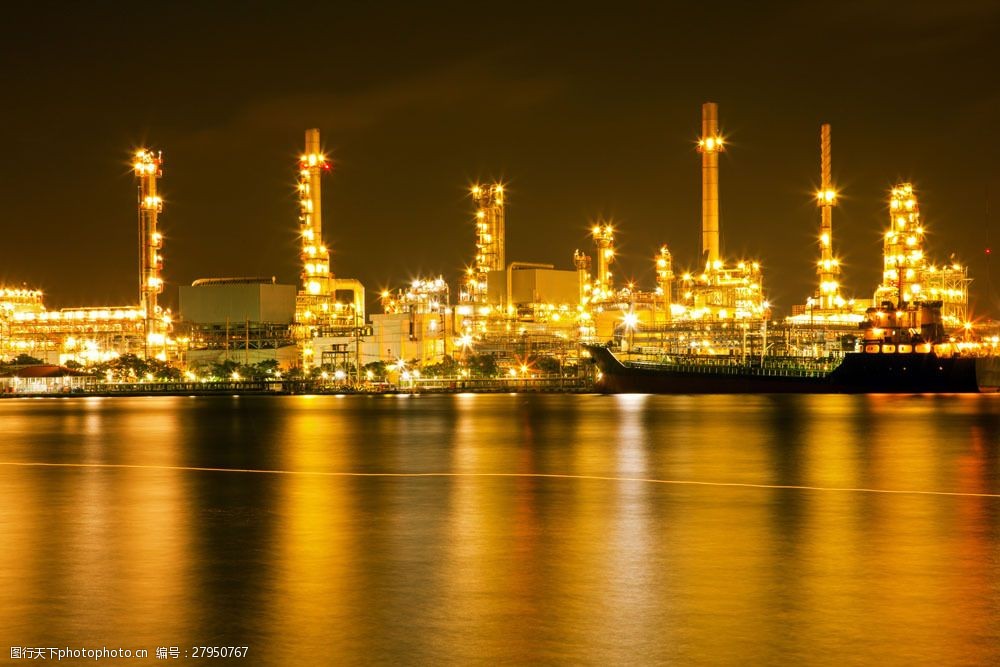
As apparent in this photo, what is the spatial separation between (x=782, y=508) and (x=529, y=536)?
13.2ft

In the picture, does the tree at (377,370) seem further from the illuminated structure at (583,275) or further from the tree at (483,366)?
the illuminated structure at (583,275)

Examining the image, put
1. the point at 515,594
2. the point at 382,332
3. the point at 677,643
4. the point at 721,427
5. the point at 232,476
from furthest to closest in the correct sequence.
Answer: the point at 382,332, the point at 721,427, the point at 232,476, the point at 515,594, the point at 677,643

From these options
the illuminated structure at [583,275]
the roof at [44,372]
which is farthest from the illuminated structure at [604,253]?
the roof at [44,372]

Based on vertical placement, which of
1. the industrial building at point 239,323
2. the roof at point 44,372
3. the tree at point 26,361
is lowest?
the roof at point 44,372

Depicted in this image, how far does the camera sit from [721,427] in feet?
115

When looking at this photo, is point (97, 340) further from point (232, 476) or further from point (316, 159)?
point (232, 476)

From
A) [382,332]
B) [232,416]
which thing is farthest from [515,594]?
[382,332]

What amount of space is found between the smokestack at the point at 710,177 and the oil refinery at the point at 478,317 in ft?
0.38

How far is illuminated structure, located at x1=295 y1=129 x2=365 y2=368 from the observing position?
9138 cm

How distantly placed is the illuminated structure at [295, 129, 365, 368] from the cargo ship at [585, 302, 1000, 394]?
2334 cm

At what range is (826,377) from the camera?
245ft

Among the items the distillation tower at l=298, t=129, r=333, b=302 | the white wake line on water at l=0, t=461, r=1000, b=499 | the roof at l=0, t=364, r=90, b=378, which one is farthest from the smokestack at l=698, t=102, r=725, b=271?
Answer: the white wake line on water at l=0, t=461, r=1000, b=499

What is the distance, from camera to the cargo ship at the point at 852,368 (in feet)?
236

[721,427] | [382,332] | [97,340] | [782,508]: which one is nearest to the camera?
[782,508]
